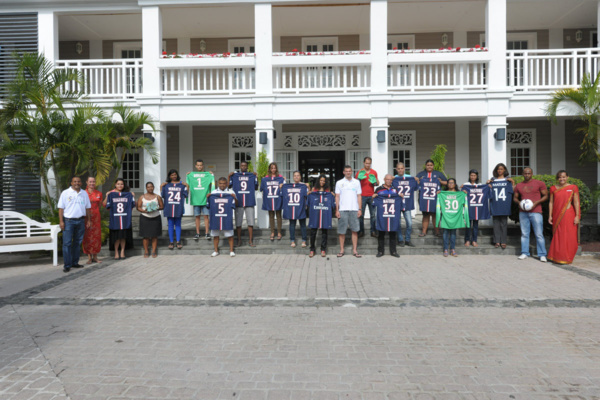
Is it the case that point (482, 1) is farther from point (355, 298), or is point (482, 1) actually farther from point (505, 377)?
point (505, 377)

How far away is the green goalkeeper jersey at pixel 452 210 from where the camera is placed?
9047 mm

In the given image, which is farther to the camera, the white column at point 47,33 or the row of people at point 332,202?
the white column at point 47,33

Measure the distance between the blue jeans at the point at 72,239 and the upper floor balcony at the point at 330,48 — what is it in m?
4.93

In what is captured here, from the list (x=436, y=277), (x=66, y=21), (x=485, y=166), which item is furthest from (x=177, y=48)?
(x=436, y=277)

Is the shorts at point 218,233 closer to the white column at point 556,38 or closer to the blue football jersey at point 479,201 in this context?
the blue football jersey at point 479,201

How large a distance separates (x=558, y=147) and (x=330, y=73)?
26.8 ft

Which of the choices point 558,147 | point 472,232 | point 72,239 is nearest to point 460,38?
point 558,147

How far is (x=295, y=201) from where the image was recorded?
9500mm

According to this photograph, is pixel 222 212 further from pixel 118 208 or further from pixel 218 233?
pixel 118 208

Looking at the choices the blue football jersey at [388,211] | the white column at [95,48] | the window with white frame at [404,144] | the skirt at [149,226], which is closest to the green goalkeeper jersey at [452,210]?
the blue football jersey at [388,211]

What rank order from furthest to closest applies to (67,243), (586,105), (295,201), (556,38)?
(556,38) < (586,105) < (295,201) < (67,243)

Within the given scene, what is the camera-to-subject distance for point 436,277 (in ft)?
23.6

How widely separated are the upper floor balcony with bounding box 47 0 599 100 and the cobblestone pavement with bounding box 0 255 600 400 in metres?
6.29

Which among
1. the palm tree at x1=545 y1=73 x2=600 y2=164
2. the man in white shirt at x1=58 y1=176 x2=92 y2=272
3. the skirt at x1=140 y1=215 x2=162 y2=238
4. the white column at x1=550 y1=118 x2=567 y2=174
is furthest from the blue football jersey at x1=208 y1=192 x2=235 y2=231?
the white column at x1=550 y1=118 x2=567 y2=174
